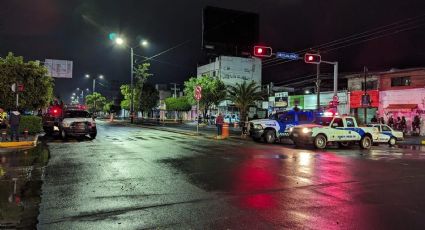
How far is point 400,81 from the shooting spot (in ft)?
117

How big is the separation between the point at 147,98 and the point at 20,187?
2489 inches

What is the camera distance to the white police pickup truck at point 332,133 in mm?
20031

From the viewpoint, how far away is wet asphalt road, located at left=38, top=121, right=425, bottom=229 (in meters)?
6.46

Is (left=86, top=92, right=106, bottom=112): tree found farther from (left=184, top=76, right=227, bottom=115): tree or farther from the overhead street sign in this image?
the overhead street sign

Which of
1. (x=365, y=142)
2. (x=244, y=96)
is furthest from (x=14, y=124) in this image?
(x=244, y=96)

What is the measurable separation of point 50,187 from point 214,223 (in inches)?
179

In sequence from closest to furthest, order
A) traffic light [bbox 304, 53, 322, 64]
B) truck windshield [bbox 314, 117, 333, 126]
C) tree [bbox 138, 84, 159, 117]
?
truck windshield [bbox 314, 117, 333, 126], traffic light [bbox 304, 53, 322, 64], tree [bbox 138, 84, 159, 117]

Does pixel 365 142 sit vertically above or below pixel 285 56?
below

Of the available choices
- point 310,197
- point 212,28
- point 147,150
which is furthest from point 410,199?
point 212,28

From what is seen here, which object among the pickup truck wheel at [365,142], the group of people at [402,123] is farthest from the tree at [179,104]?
the pickup truck wheel at [365,142]

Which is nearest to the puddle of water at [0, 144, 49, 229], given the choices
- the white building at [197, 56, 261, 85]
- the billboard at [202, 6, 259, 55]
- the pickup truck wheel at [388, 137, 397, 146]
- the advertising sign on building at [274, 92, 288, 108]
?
the pickup truck wheel at [388, 137, 397, 146]

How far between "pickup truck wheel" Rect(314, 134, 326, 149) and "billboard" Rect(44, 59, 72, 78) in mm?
34404

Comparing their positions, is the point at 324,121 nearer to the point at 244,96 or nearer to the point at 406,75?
the point at 406,75

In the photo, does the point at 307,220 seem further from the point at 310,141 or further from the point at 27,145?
the point at 27,145
